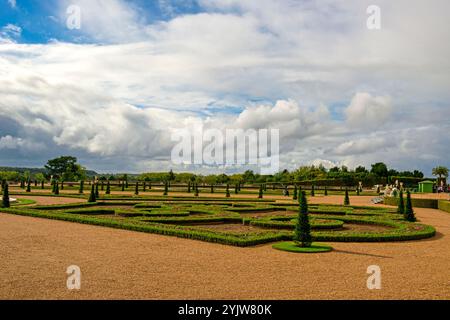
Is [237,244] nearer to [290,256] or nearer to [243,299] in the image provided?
[290,256]

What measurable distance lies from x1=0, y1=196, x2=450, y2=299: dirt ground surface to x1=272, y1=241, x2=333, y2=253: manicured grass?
275 mm

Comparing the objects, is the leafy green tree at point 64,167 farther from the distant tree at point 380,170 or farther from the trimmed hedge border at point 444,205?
the trimmed hedge border at point 444,205

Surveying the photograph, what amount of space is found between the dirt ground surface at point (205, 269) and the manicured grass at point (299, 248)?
0.90 feet

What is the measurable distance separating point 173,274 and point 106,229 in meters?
7.60

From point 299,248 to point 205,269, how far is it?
3468 mm

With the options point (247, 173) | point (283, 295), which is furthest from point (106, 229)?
point (247, 173)

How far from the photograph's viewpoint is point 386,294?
7.11 m

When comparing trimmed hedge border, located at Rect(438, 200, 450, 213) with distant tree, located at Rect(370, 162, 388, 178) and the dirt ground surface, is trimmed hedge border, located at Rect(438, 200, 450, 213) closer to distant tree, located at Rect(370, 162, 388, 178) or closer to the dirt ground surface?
the dirt ground surface

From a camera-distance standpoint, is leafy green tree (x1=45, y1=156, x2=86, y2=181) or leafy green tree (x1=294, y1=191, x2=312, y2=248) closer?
leafy green tree (x1=294, y1=191, x2=312, y2=248)

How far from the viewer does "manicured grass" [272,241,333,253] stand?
10969mm

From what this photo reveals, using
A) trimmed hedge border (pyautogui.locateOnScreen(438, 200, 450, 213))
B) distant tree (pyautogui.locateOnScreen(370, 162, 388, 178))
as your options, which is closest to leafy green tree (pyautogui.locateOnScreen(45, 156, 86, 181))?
distant tree (pyautogui.locateOnScreen(370, 162, 388, 178))

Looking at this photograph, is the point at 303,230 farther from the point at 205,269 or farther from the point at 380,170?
the point at 380,170

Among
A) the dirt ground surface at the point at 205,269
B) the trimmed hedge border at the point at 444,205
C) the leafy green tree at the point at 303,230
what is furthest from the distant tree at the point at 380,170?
the leafy green tree at the point at 303,230

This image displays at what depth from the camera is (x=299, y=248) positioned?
11.2 meters
